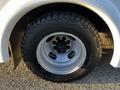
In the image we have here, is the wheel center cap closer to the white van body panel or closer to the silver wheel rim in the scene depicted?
the silver wheel rim

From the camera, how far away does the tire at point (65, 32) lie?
3.31 metres

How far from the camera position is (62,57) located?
3.70 metres

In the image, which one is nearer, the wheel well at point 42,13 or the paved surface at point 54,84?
the wheel well at point 42,13

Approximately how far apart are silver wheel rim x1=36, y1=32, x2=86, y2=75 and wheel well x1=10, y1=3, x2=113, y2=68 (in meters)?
0.27

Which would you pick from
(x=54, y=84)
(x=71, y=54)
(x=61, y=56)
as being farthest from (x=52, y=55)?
(x=54, y=84)

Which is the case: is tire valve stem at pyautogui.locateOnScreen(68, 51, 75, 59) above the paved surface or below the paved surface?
above

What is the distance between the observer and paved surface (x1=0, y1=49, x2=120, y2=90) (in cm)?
369

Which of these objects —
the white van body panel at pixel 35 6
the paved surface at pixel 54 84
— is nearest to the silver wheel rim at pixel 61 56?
the paved surface at pixel 54 84

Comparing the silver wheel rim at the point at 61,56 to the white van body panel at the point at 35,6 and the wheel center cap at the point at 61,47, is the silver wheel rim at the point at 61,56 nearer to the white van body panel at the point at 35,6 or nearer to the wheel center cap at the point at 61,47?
the wheel center cap at the point at 61,47

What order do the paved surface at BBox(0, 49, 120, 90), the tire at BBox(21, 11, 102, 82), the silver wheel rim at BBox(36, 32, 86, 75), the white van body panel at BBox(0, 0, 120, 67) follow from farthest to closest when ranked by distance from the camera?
the paved surface at BBox(0, 49, 120, 90) → the silver wheel rim at BBox(36, 32, 86, 75) → the tire at BBox(21, 11, 102, 82) → the white van body panel at BBox(0, 0, 120, 67)

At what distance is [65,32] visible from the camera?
3359mm

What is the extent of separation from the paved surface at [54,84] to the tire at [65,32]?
0.34 feet

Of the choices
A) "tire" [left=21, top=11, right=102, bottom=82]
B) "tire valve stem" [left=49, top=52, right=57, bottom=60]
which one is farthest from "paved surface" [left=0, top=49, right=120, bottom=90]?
"tire valve stem" [left=49, top=52, right=57, bottom=60]

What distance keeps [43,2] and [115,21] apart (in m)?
0.75
